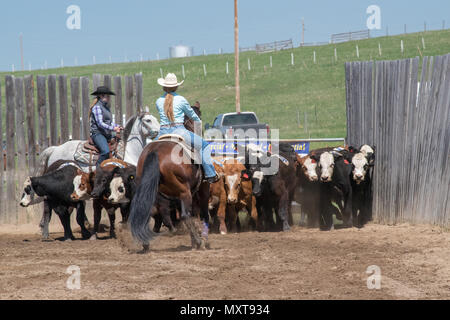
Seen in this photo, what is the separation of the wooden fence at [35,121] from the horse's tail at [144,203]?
20.5ft

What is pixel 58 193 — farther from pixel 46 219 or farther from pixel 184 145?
pixel 184 145

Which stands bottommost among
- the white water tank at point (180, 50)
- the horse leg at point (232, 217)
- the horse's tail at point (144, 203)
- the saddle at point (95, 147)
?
the horse leg at point (232, 217)

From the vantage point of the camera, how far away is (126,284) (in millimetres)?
6957

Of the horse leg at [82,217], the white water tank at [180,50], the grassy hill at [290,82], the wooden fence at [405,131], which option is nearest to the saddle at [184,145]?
the horse leg at [82,217]

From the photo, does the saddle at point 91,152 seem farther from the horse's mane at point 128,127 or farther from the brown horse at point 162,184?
the brown horse at point 162,184

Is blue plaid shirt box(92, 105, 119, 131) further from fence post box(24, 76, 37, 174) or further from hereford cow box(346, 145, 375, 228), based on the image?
hereford cow box(346, 145, 375, 228)

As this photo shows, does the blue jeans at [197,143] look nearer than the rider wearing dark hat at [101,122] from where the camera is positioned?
Yes

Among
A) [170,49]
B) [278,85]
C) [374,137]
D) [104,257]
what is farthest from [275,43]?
[104,257]

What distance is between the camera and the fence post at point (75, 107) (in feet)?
49.3

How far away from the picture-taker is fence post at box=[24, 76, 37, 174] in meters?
15.0

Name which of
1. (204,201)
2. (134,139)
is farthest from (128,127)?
(204,201)

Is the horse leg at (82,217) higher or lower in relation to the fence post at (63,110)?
lower

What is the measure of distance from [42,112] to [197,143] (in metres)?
6.87
